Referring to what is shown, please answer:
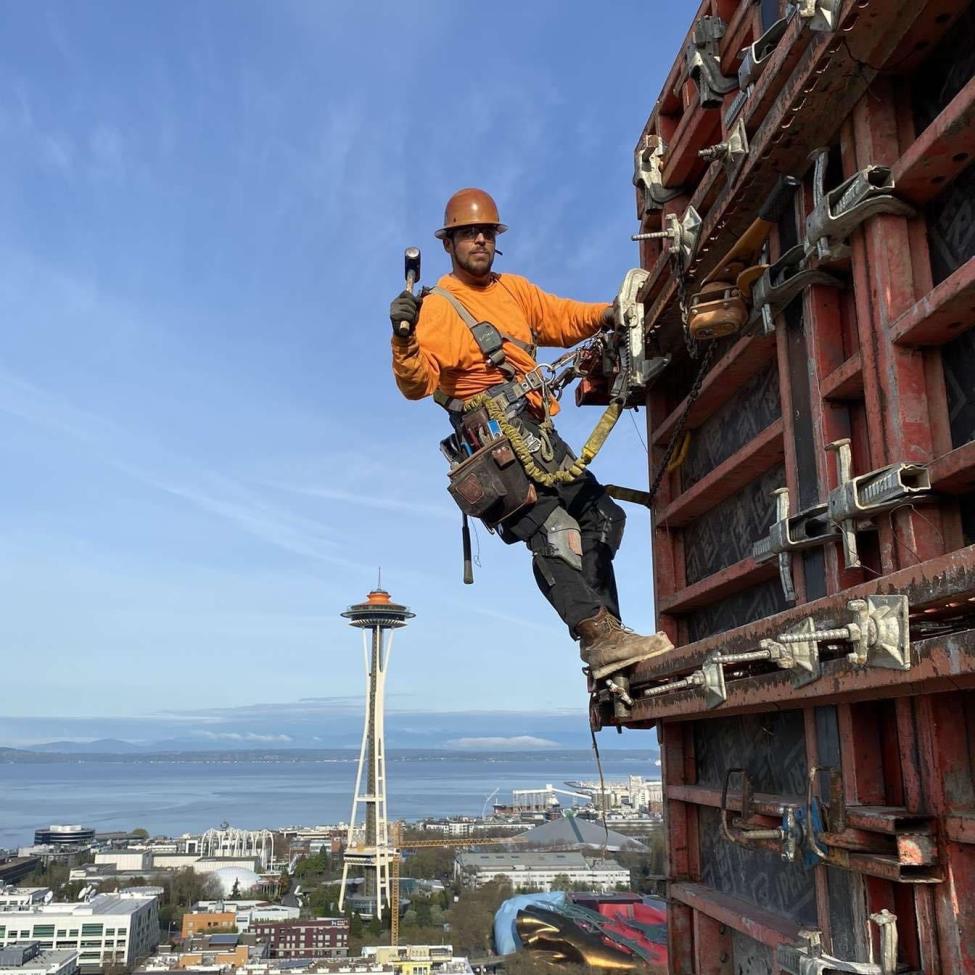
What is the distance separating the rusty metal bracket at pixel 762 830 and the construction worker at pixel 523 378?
0.68 m

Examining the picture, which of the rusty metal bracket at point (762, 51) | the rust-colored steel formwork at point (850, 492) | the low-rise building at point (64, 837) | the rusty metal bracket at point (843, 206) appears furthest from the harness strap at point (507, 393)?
the low-rise building at point (64, 837)

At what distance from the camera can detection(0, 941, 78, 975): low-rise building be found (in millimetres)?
32938

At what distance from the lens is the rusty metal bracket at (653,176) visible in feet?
14.1

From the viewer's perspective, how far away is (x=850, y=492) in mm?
2336

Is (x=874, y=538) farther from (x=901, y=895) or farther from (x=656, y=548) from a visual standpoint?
(x=656, y=548)

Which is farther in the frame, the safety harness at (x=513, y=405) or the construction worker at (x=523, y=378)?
the safety harness at (x=513, y=405)

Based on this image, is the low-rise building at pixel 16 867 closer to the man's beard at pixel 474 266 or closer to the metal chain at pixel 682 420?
the man's beard at pixel 474 266

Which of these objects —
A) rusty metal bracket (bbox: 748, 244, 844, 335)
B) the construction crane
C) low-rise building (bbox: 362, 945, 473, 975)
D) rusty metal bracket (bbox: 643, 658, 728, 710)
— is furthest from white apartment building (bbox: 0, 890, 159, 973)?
rusty metal bracket (bbox: 748, 244, 844, 335)

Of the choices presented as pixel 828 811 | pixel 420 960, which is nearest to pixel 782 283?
pixel 828 811

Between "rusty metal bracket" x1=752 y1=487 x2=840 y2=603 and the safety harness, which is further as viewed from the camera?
the safety harness

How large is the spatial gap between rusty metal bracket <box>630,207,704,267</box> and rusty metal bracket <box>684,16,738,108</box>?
18.4 inches

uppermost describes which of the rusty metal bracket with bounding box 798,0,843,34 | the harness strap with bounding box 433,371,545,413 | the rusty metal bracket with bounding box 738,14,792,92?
the rusty metal bracket with bounding box 738,14,792,92

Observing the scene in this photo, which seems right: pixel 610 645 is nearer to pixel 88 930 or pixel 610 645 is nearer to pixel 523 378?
pixel 523 378

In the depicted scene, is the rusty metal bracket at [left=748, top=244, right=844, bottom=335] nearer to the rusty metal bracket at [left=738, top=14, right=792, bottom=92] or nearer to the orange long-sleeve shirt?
the rusty metal bracket at [left=738, top=14, right=792, bottom=92]
